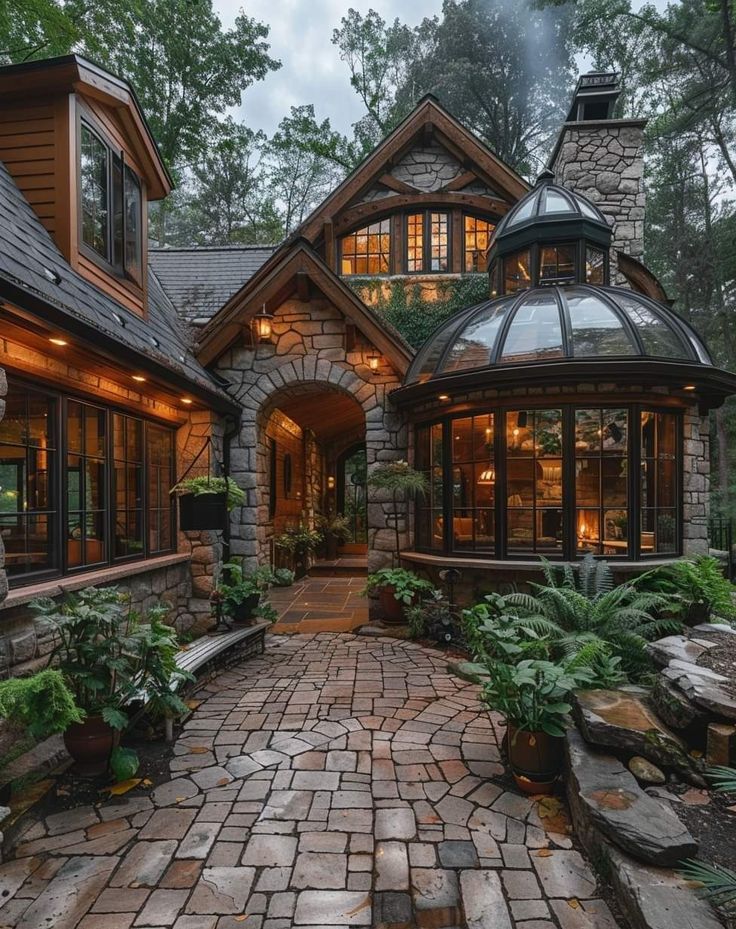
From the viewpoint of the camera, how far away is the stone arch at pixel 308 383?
21.8 feet

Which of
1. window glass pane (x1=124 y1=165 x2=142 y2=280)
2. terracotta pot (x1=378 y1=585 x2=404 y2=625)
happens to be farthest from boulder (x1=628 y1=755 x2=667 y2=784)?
window glass pane (x1=124 y1=165 x2=142 y2=280)

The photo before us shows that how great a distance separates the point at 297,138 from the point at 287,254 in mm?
14641

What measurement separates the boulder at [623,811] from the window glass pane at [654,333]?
428 centimetres

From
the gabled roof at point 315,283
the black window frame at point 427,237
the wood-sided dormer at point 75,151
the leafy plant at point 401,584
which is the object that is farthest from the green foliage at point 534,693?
the black window frame at point 427,237

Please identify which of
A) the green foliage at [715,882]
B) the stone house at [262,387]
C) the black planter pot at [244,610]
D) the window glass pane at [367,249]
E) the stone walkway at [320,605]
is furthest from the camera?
the window glass pane at [367,249]

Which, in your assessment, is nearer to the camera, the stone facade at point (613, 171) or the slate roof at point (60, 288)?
the slate roof at point (60, 288)

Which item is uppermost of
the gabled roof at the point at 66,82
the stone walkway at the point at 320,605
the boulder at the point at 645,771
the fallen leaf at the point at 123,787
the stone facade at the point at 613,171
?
the stone facade at the point at 613,171

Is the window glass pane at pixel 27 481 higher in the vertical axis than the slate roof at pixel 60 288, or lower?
lower

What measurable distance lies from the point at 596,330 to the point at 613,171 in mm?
5248

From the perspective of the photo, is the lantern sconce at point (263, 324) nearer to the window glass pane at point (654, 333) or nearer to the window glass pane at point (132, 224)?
the window glass pane at point (132, 224)

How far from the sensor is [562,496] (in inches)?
215

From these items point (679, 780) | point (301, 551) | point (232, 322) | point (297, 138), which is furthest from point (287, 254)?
point (297, 138)

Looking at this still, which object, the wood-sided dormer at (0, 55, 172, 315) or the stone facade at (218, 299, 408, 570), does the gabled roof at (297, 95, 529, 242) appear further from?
the wood-sided dormer at (0, 55, 172, 315)

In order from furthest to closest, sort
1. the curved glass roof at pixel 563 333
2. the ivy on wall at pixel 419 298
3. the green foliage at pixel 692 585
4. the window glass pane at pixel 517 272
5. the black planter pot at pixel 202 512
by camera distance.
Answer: the ivy on wall at pixel 419 298
the window glass pane at pixel 517 272
the curved glass roof at pixel 563 333
the black planter pot at pixel 202 512
the green foliage at pixel 692 585
